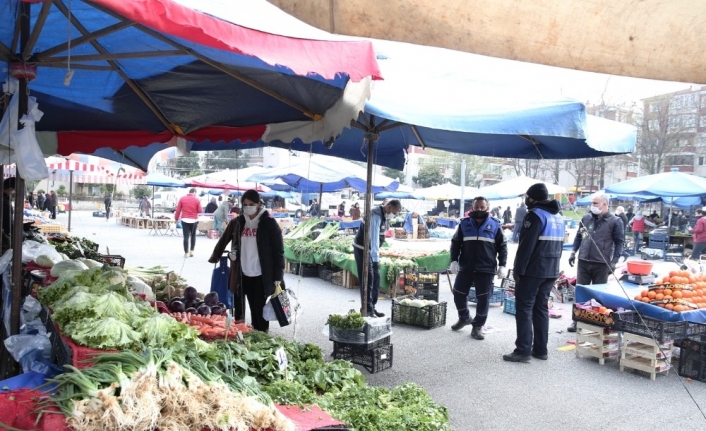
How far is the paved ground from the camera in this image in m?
4.77

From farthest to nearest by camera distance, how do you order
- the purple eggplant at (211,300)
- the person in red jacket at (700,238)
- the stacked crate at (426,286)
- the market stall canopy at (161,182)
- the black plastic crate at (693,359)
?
the market stall canopy at (161,182) < the person in red jacket at (700,238) < the stacked crate at (426,286) < the black plastic crate at (693,359) < the purple eggplant at (211,300)

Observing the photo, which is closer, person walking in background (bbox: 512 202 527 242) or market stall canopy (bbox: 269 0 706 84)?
market stall canopy (bbox: 269 0 706 84)

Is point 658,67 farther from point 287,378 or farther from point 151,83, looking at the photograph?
point 151,83

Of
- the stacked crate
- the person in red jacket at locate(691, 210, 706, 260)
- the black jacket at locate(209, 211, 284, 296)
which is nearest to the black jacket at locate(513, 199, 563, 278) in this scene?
the black jacket at locate(209, 211, 284, 296)

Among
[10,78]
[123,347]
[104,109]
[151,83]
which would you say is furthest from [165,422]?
[104,109]

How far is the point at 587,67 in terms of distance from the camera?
5.68ft

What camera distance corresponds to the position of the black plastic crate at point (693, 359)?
236 inches

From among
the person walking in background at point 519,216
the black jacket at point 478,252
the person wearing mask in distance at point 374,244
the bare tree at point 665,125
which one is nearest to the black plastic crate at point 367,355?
the black jacket at point 478,252

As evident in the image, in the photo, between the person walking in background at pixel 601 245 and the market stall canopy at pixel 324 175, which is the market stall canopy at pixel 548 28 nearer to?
the person walking in background at pixel 601 245

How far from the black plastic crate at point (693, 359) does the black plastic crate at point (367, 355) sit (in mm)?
3488

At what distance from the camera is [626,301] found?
21.7 feet

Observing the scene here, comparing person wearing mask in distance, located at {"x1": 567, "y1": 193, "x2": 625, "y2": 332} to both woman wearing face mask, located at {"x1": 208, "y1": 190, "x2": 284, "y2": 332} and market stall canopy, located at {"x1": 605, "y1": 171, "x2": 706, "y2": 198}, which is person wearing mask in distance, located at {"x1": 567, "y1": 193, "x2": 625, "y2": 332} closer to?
woman wearing face mask, located at {"x1": 208, "y1": 190, "x2": 284, "y2": 332}

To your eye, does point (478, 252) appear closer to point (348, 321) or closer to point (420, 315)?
point (420, 315)

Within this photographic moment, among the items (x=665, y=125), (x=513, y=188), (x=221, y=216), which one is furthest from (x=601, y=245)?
(x=665, y=125)
